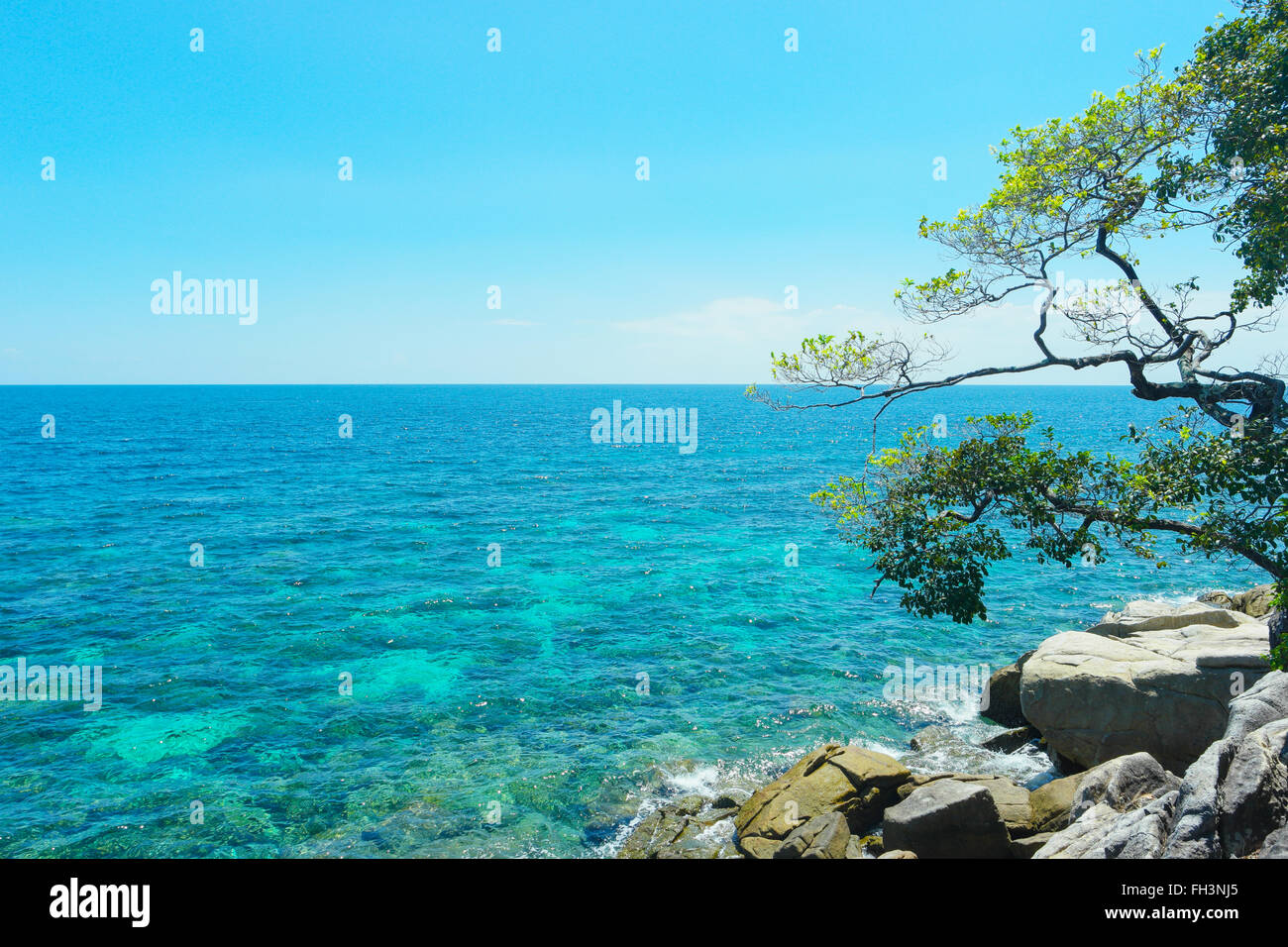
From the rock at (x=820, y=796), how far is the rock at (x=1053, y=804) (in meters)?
3.20

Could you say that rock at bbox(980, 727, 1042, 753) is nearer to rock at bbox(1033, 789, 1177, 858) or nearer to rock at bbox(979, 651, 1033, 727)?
rock at bbox(979, 651, 1033, 727)

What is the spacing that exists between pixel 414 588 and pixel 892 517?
105 ft

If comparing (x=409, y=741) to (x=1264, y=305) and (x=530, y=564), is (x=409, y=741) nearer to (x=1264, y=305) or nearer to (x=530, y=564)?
(x=530, y=564)

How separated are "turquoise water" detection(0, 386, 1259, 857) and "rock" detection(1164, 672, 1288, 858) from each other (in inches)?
542

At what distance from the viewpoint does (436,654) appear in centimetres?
3262

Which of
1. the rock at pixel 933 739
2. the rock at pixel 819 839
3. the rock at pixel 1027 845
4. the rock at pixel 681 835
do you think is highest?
the rock at pixel 1027 845

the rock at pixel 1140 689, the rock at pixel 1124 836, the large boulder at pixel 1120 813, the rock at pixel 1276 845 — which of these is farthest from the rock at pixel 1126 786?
the rock at pixel 1276 845

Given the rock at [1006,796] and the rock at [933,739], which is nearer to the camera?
the rock at [1006,796]

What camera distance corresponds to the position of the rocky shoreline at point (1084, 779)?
10578mm

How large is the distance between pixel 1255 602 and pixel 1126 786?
59.1 ft

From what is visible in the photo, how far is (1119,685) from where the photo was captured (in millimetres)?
19219

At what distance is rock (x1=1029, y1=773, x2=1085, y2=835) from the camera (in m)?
16.1

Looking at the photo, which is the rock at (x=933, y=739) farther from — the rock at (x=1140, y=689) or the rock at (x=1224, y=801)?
the rock at (x=1224, y=801)

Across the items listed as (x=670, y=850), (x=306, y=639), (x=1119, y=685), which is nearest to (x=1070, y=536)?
(x=1119, y=685)
